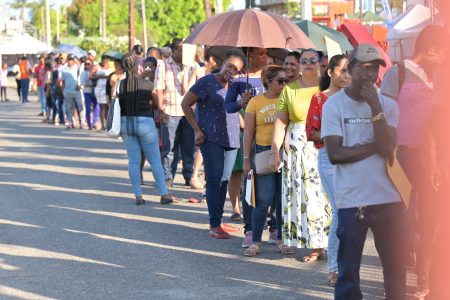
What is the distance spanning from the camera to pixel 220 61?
1259 centimetres

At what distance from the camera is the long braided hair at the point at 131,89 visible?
509 inches

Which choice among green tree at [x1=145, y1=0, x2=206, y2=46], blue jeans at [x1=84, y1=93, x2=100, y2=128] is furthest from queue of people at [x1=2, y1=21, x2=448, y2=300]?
green tree at [x1=145, y1=0, x2=206, y2=46]

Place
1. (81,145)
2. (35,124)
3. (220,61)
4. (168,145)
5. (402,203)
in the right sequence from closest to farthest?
(402,203), (220,61), (168,145), (81,145), (35,124)

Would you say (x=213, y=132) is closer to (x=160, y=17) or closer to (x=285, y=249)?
(x=285, y=249)

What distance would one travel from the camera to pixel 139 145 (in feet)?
43.6

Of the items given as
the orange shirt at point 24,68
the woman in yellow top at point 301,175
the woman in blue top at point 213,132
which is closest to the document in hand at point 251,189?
the woman in yellow top at point 301,175

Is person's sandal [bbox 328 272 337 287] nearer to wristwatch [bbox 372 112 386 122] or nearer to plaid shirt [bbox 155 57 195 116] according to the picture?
wristwatch [bbox 372 112 386 122]

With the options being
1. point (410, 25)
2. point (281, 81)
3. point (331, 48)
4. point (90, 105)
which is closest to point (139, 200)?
point (281, 81)

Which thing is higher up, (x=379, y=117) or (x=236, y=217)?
(x=379, y=117)

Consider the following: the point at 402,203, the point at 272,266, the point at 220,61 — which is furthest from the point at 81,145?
the point at 402,203

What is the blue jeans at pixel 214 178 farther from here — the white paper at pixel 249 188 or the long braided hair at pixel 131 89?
the long braided hair at pixel 131 89

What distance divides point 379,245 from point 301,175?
2.90 meters

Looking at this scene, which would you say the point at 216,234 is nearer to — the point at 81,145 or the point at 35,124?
the point at 81,145

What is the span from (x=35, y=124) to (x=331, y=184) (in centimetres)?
2246
